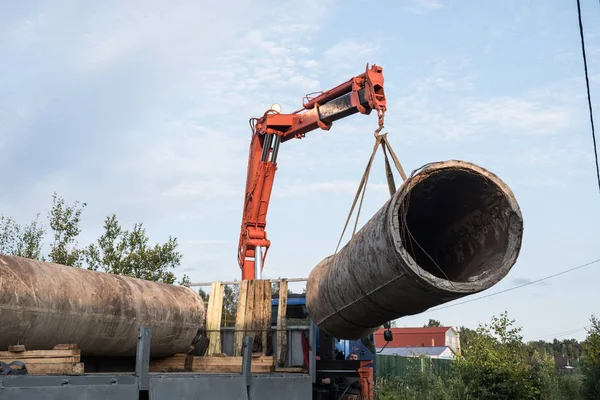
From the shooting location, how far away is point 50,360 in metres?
5.25

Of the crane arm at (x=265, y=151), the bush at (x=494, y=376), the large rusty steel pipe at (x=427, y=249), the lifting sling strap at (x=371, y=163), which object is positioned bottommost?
the bush at (x=494, y=376)

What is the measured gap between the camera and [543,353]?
21.9 meters

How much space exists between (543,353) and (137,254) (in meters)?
14.7

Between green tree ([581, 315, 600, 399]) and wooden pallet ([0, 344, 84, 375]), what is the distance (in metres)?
21.0

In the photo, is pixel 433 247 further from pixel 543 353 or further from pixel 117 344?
pixel 543 353

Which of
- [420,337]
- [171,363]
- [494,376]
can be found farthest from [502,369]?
[420,337]

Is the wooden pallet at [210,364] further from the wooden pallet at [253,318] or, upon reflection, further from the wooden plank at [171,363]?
the wooden pallet at [253,318]

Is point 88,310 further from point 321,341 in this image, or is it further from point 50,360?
point 321,341

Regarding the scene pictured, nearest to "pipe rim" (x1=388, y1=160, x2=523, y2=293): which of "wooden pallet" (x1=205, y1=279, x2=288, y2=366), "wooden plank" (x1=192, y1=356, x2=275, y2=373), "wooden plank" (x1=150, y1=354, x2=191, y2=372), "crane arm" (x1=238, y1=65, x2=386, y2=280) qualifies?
"wooden plank" (x1=192, y1=356, x2=275, y2=373)

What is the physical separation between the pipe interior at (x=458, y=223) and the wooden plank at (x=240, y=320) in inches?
128

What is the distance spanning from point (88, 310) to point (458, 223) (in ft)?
12.9

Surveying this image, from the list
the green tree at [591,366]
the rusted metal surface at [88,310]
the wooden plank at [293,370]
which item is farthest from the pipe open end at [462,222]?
the green tree at [591,366]

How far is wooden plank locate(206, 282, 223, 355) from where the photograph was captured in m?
9.15

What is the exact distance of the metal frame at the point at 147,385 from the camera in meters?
4.18
